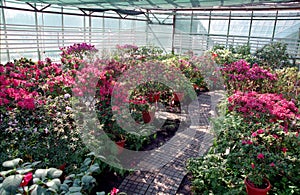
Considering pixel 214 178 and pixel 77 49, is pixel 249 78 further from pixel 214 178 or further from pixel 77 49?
pixel 77 49

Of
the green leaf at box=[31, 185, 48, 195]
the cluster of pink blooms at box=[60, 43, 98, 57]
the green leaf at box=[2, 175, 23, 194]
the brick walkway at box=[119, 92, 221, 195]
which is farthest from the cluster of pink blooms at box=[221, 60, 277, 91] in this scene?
the green leaf at box=[2, 175, 23, 194]

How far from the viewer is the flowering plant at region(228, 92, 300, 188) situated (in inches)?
90.4

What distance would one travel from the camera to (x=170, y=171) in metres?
3.03

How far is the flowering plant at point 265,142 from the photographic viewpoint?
90.4 inches

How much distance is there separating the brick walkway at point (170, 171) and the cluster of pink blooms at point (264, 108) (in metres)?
0.86

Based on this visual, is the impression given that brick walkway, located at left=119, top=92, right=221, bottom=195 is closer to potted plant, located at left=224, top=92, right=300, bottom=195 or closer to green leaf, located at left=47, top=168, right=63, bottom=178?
potted plant, located at left=224, top=92, right=300, bottom=195

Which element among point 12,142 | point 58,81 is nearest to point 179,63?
point 58,81

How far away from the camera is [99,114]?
3174 millimetres

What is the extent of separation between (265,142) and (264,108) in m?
0.70

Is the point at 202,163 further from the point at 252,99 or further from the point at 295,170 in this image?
the point at 252,99

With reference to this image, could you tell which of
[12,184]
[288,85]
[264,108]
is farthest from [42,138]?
[288,85]

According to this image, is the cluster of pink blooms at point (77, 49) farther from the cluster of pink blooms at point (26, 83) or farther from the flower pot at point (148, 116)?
the flower pot at point (148, 116)

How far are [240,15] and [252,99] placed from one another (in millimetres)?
7201

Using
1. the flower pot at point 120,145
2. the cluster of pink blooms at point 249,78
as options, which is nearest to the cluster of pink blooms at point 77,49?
the flower pot at point 120,145
